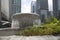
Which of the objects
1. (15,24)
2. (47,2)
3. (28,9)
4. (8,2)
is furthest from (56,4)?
(8,2)

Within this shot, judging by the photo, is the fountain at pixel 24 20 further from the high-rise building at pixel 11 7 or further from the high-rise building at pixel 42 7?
the high-rise building at pixel 11 7

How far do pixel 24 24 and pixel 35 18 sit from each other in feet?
2.45

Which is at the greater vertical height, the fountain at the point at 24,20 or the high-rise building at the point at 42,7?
the high-rise building at the point at 42,7

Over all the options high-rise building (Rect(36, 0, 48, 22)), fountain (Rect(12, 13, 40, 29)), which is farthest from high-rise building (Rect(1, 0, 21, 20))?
fountain (Rect(12, 13, 40, 29))

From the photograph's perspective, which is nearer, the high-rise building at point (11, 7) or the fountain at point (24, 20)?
the fountain at point (24, 20)

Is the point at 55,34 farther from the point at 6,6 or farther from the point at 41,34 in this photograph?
Answer: the point at 6,6

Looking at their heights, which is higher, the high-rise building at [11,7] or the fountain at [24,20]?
the high-rise building at [11,7]

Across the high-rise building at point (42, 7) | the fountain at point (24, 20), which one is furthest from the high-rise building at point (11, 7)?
the fountain at point (24, 20)

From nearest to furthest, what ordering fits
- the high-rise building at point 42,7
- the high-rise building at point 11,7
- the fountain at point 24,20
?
1. the fountain at point 24,20
2. the high-rise building at point 42,7
3. the high-rise building at point 11,7

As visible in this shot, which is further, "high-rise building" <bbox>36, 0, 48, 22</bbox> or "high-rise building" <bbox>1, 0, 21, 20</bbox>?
"high-rise building" <bbox>1, 0, 21, 20</bbox>

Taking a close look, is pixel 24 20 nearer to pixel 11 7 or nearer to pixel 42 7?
pixel 42 7

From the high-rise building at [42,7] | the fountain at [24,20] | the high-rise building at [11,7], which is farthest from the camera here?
the high-rise building at [11,7]

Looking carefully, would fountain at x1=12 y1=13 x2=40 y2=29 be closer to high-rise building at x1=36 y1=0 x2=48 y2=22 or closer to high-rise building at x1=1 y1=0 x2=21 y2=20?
high-rise building at x1=36 y1=0 x2=48 y2=22

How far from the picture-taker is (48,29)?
19.2 feet
